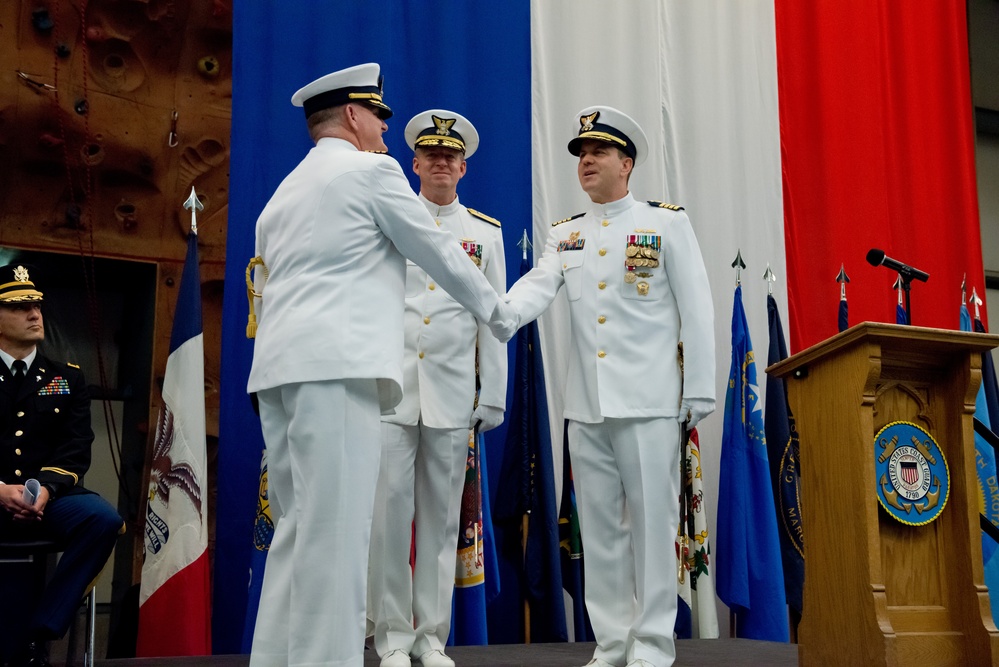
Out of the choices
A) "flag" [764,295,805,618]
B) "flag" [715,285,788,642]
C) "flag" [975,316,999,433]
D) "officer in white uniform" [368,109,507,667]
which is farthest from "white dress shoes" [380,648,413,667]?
"flag" [975,316,999,433]

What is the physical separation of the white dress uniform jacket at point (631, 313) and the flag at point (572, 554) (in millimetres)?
1207

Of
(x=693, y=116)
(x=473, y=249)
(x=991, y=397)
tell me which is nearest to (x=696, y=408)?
(x=473, y=249)

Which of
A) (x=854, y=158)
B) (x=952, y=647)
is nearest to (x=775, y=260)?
(x=854, y=158)

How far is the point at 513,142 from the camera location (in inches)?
191

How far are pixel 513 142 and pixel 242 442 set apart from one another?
1758 millimetres

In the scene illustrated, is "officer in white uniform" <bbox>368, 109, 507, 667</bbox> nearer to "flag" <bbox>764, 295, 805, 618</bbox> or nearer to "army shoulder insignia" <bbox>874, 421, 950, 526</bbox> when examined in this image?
"army shoulder insignia" <bbox>874, 421, 950, 526</bbox>

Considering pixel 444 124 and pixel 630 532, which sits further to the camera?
pixel 444 124

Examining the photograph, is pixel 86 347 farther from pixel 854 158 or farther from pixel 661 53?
pixel 854 158

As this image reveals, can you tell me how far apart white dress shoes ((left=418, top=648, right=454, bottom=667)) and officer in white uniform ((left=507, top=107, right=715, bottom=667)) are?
1.34 ft

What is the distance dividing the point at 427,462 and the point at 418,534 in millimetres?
208

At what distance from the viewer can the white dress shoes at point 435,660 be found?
2.97 m

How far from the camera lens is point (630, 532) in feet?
9.88

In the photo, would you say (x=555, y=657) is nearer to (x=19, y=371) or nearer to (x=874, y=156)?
(x=19, y=371)

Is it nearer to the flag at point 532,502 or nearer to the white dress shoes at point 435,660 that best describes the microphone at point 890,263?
the white dress shoes at point 435,660
